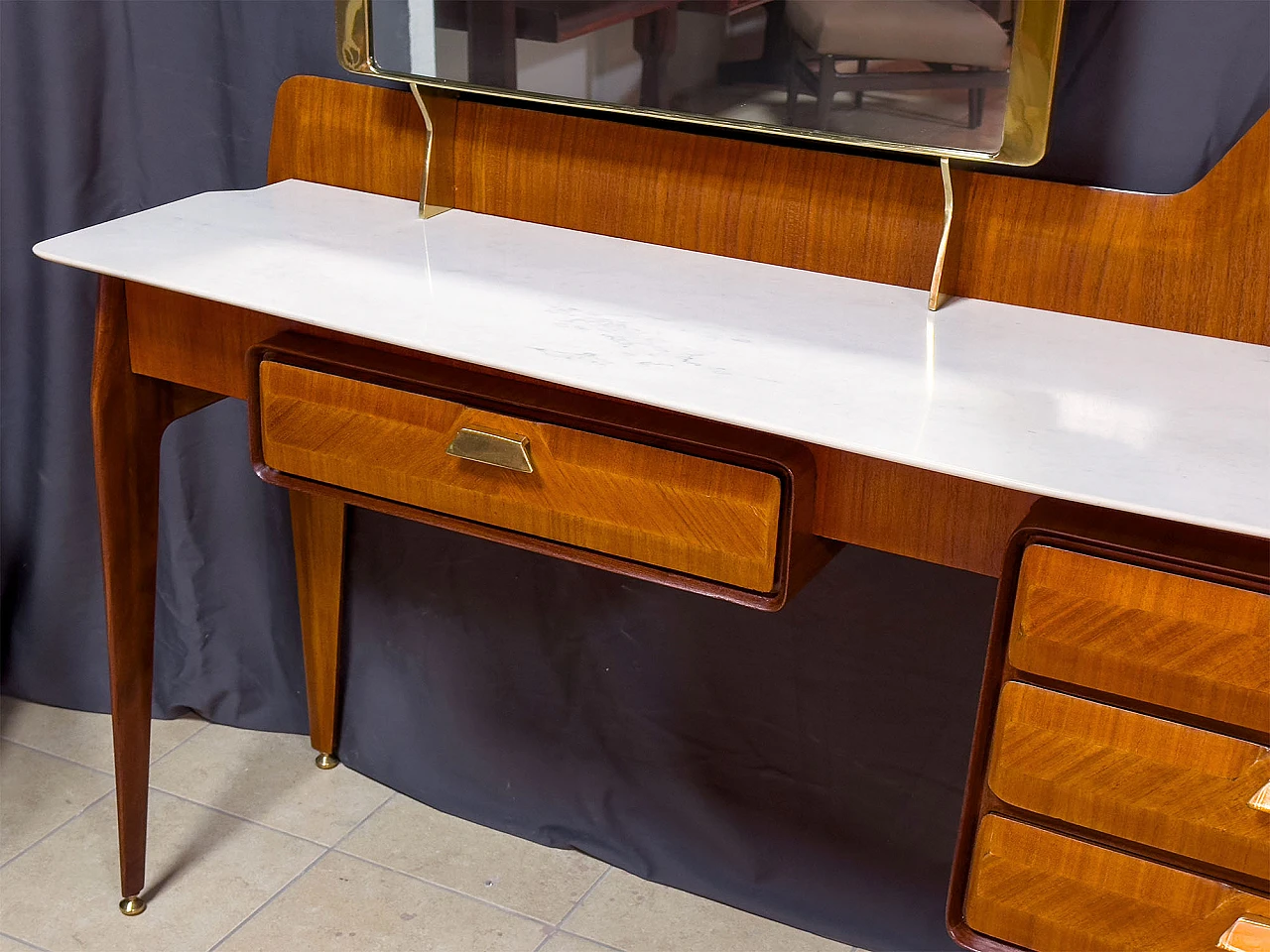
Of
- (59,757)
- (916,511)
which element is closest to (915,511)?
(916,511)

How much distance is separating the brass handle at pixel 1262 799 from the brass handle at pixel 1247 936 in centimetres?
10

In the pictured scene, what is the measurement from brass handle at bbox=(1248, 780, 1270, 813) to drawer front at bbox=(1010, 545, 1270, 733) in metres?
0.04

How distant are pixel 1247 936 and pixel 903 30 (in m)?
0.84

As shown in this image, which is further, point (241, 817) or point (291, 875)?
point (241, 817)

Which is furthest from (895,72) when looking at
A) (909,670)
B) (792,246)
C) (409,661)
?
(409,661)

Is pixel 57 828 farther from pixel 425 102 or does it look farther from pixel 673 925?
pixel 425 102

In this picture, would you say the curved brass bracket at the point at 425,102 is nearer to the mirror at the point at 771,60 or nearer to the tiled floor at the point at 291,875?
the mirror at the point at 771,60

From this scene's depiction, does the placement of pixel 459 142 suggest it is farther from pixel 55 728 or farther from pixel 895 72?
pixel 55 728

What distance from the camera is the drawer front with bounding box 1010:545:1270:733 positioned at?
95cm

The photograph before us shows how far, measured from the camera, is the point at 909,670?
63.9 inches

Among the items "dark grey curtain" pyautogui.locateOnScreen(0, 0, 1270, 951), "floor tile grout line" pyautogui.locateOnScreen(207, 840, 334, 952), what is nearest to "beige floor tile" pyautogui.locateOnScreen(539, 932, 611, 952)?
"dark grey curtain" pyautogui.locateOnScreen(0, 0, 1270, 951)

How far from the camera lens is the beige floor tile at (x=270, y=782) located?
1.93 metres

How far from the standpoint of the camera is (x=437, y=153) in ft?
5.12

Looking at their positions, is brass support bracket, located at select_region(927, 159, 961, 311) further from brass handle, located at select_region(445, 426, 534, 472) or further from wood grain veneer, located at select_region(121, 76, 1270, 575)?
brass handle, located at select_region(445, 426, 534, 472)
